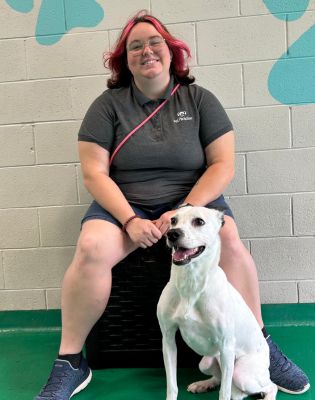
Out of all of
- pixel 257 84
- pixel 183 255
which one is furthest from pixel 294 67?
pixel 183 255

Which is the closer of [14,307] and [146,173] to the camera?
[146,173]

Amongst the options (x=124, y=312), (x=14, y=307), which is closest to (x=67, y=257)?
(x=14, y=307)

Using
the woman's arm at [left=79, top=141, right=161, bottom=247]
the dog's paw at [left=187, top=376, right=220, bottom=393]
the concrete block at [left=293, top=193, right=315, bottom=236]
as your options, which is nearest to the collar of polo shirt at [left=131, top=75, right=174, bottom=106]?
the woman's arm at [left=79, top=141, right=161, bottom=247]

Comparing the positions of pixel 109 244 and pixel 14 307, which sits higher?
pixel 109 244

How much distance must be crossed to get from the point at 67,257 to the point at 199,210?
1.17m

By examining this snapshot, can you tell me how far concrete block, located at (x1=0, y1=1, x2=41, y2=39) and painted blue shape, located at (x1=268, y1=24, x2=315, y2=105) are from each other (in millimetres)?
1175

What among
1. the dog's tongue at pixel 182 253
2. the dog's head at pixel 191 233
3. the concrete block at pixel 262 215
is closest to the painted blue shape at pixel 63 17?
the concrete block at pixel 262 215

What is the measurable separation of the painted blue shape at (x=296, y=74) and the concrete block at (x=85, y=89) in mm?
816

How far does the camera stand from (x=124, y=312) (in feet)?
6.23

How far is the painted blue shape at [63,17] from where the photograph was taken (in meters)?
2.19

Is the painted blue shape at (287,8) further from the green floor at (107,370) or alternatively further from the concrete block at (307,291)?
the green floor at (107,370)

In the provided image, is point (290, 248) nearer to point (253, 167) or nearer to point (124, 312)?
point (253, 167)

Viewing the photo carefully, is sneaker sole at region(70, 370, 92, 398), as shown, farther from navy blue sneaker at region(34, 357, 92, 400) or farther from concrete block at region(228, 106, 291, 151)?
concrete block at region(228, 106, 291, 151)

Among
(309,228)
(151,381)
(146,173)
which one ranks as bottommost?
(151,381)
